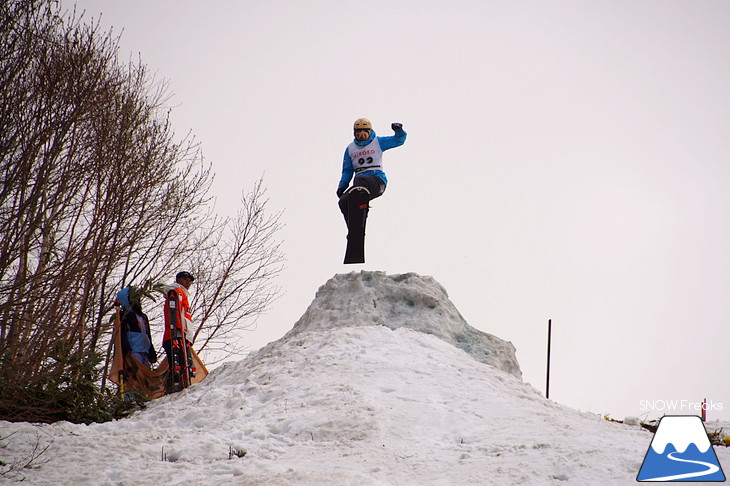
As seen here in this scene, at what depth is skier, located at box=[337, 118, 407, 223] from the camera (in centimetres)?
1209

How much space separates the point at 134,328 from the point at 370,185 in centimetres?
373

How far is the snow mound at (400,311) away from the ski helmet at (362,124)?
2.04 metres

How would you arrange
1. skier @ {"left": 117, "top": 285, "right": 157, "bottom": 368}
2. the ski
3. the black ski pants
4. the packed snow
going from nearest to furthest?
the packed snow → the ski → skier @ {"left": 117, "top": 285, "right": 157, "bottom": 368} → the black ski pants

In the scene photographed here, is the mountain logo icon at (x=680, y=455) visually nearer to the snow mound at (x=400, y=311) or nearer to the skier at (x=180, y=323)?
the snow mound at (x=400, y=311)

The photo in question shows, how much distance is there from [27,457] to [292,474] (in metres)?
2.60

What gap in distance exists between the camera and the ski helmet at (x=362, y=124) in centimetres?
1217

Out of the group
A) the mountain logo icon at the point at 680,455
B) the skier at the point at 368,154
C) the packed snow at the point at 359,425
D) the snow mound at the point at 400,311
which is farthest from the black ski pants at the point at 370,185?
the mountain logo icon at the point at 680,455

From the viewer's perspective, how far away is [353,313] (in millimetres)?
11883

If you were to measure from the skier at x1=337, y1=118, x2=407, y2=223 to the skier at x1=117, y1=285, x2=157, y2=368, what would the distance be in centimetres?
307

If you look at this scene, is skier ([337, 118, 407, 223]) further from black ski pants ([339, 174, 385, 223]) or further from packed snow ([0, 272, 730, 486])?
packed snow ([0, 272, 730, 486])

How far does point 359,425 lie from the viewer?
8.68 m

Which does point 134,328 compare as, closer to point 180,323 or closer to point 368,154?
point 180,323

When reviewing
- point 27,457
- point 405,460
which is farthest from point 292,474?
point 27,457

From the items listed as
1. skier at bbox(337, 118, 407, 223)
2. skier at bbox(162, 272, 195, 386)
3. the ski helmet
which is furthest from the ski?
the ski helmet
